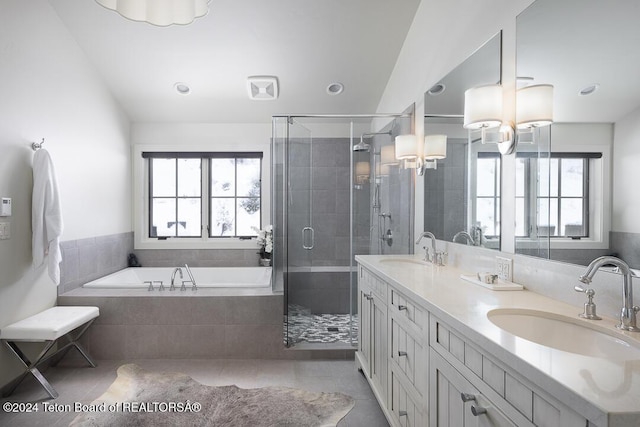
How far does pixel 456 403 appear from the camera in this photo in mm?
1251

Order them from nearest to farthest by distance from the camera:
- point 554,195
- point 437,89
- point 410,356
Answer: point 554,195 → point 410,356 → point 437,89

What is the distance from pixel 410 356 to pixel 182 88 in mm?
3503

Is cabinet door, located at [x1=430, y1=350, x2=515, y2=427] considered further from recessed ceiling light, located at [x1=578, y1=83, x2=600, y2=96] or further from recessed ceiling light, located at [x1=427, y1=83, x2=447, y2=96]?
recessed ceiling light, located at [x1=427, y1=83, x2=447, y2=96]

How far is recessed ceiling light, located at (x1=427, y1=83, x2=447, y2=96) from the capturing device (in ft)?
8.52

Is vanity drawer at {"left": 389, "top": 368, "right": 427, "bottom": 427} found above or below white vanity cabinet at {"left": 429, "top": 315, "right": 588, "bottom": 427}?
below

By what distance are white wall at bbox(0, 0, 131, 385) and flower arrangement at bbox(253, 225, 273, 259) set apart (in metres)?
1.55

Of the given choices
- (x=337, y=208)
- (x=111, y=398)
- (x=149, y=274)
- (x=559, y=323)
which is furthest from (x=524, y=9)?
(x=149, y=274)

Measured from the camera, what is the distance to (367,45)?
3.55 m

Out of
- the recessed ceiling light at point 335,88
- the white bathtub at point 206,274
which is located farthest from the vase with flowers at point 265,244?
the recessed ceiling light at point 335,88

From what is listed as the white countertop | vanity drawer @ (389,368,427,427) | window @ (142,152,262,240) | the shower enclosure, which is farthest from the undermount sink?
window @ (142,152,262,240)

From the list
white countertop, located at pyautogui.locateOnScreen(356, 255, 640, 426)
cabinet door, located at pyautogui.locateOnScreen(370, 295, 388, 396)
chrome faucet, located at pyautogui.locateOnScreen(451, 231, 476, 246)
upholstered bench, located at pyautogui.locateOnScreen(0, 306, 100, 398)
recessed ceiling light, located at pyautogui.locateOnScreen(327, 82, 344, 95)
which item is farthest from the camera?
recessed ceiling light, located at pyautogui.locateOnScreen(327, 82, 344, 95)

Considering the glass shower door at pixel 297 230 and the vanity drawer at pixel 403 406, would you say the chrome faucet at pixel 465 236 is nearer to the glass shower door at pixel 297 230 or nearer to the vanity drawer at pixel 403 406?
the vanity drawer at pixel 403 406

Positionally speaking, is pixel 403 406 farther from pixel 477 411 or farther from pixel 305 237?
pixel 305 237

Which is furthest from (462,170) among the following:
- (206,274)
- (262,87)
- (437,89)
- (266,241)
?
(206,274)
